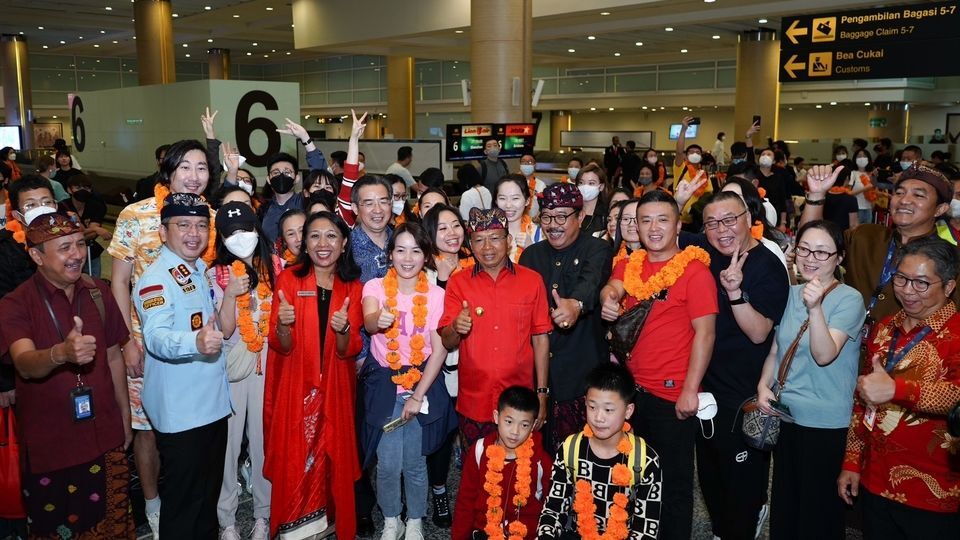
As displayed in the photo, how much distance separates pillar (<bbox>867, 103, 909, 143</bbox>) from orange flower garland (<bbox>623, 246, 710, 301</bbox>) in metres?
31.2

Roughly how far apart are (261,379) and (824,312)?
121 inches

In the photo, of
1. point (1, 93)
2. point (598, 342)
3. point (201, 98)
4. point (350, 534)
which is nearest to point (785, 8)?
point (201, 98)

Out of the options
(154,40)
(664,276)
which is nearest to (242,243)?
(664,276)

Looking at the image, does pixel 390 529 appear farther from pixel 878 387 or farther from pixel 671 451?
pixel 878 387

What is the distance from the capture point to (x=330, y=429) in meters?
4.12

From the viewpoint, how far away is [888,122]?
101 ft

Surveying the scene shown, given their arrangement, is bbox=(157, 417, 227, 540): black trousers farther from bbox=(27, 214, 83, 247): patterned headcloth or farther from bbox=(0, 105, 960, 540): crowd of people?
bbox=(27, 214, 83, 247): patterned headcloth

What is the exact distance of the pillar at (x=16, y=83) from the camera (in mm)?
31031

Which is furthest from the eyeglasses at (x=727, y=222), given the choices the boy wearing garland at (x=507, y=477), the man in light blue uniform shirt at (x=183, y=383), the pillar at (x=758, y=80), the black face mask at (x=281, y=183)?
the pillar at (x=758, y=80)

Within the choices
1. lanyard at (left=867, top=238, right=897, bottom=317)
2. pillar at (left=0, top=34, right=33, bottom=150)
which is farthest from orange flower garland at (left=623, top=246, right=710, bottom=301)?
pillar at (left=0, top=34, right=33, bottom=150)

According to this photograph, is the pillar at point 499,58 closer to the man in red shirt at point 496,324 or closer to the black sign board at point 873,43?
the black sign board at point 873,43

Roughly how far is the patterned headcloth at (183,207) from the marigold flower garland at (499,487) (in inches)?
75.9

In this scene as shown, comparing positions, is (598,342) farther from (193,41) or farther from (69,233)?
(193,41)

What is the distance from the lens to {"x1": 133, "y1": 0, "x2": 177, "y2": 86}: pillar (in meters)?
22.5
